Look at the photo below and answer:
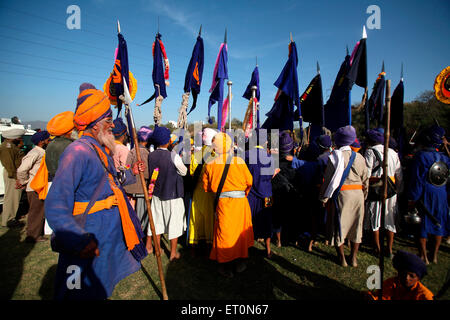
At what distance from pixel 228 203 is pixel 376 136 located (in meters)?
2.97

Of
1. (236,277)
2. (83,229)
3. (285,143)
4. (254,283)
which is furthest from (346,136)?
(83,229)

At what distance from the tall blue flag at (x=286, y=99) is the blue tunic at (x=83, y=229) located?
15.0 ft

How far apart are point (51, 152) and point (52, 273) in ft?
6.53

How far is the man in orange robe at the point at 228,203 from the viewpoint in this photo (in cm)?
333

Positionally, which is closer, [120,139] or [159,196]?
[159,196]

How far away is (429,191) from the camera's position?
3680mm

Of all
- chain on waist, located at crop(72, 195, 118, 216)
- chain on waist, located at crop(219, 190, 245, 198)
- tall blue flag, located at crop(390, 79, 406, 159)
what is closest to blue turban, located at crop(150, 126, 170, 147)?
chain on waist, located at crop(219, 190, 245, 198)

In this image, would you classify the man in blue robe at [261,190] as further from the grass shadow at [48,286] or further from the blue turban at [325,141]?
the grass shadow at [48,286]

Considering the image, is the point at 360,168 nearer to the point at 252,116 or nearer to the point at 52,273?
the point at 252,116

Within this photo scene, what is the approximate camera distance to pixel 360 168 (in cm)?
362

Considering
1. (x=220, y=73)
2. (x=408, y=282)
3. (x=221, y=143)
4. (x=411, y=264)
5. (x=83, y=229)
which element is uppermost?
(x=220, y=73)

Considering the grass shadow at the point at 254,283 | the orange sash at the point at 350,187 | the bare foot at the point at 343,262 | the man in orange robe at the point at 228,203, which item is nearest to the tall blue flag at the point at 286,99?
the orange sash at the point at 350,187

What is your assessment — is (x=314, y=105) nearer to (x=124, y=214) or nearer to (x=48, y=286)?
(x=124, y=214)
